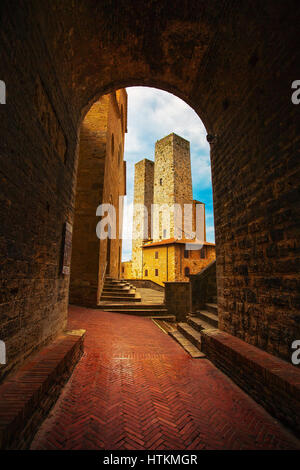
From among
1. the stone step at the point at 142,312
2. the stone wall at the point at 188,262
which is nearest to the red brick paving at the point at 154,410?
the stone step at the point at 142,312

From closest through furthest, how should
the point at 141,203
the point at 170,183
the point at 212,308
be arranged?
the point at 212,308, the point at 170,183, the point at 141,203

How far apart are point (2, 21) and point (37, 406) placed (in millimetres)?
3681

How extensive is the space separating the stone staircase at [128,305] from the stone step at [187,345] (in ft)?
8.74

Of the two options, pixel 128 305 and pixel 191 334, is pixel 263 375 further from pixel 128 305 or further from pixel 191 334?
pixel 128 305

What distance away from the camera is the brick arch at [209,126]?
7.93 feet

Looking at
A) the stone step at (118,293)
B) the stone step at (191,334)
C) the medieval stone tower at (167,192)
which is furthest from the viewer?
the medieval stone tower at (167,192)

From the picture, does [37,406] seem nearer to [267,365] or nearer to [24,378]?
[24,378]

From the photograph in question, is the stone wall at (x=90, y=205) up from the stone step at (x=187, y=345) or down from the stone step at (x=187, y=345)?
up

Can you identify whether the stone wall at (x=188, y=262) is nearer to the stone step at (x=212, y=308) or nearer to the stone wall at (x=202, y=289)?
the stone wall at (x=202, y=289)

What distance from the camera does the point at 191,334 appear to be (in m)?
5.09

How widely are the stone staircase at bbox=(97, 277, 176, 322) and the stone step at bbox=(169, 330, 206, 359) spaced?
8.74ft

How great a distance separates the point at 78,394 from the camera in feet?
8.84

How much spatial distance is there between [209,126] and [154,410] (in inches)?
227

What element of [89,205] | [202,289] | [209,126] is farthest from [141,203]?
[209,126]
